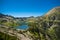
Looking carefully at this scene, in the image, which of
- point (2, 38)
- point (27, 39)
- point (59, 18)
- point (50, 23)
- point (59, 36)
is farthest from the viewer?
point (59, 18)

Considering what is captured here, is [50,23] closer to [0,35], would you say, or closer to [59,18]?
[59,18]

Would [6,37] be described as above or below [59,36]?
above

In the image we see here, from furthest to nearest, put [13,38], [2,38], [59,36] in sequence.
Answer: [59,36] < [13,38] < [2,38]

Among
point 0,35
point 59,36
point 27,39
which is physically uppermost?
point 0,35

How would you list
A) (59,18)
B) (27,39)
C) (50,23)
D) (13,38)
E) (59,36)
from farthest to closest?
(59,18), (50,23), (59,36), (27,39), (13,38)

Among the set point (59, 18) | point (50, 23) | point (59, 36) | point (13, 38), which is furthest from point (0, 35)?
point (59, 18)

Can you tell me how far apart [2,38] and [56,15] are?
12269 centimetres

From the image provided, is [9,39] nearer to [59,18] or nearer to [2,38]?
[2,38]

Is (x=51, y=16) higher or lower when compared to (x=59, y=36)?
higher

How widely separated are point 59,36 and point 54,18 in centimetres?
7051

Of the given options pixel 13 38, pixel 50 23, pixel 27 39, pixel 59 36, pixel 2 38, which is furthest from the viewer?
pixel 50 23

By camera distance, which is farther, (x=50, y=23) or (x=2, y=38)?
(x=50, y=23)

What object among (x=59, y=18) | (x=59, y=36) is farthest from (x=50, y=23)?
(x=59, y=36)

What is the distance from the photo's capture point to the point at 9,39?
53.3ft
